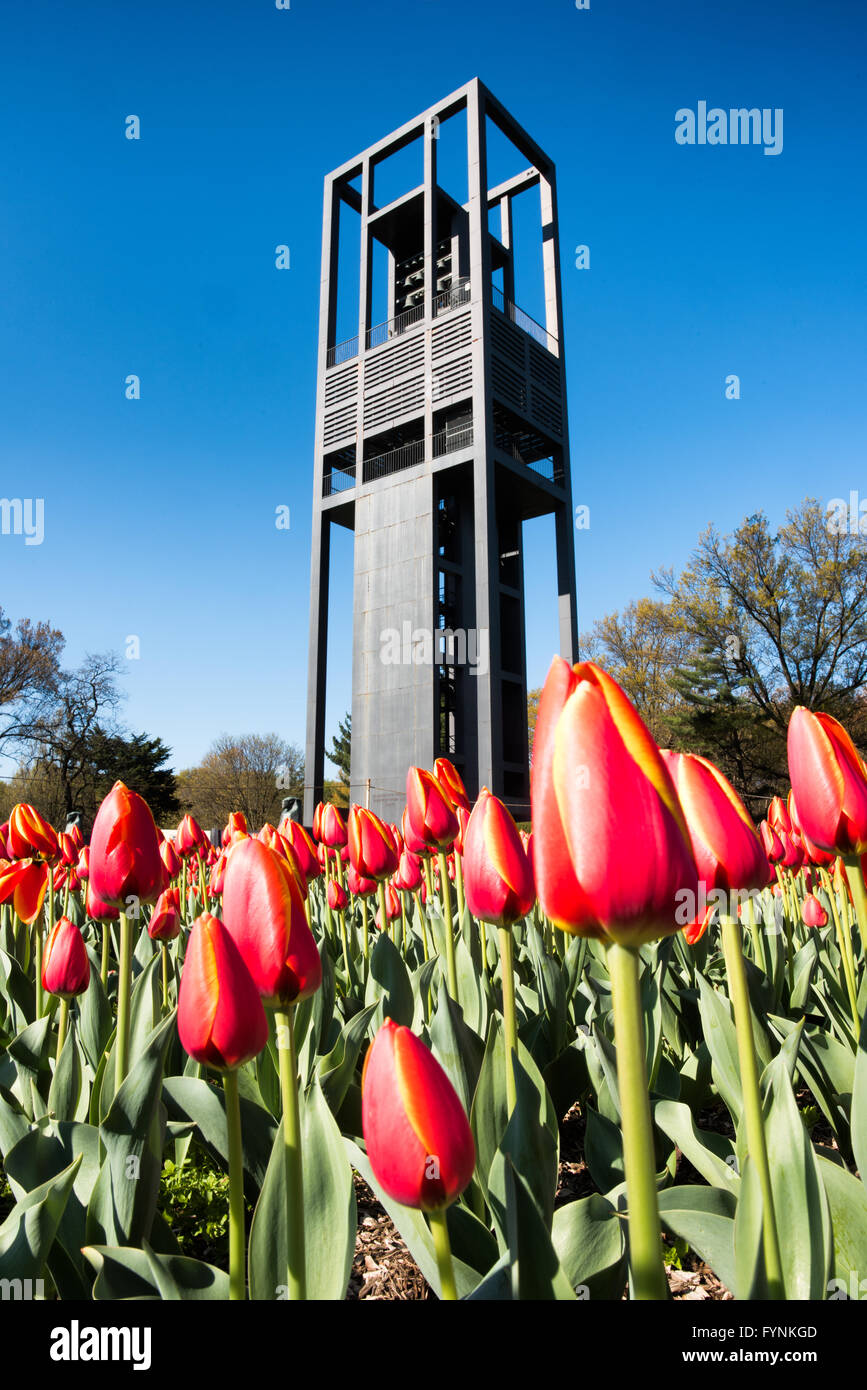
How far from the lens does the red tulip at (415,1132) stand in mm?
641

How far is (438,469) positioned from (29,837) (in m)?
21.2

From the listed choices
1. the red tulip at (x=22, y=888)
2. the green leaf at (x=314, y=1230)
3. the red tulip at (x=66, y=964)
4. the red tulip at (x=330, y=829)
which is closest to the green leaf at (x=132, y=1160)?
the green leaf at (x=314, y=1230)

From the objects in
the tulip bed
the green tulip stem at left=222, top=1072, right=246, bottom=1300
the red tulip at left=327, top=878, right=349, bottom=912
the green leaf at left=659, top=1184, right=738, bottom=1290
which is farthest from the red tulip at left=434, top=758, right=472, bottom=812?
the green tulip stem at left=222, top=1072, right=246, bottom=1300

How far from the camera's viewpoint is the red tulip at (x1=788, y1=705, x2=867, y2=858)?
3.59 ft

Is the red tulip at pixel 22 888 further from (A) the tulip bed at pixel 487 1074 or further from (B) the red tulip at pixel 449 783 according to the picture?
(B) the red tulip at pixel 449 783

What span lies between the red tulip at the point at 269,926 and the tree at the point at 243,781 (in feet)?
121

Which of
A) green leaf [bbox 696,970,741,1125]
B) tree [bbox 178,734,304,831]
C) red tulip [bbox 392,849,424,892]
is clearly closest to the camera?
green leaf [bbox 696,970,741,1125]

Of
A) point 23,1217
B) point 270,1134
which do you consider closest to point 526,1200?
point 23,1217

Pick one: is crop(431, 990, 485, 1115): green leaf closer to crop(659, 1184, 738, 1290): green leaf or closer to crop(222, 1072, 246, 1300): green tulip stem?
crop(659, 1184, 738, 1290): green leaf

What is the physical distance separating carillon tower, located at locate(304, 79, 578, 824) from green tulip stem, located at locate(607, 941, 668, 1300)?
19.5 meters

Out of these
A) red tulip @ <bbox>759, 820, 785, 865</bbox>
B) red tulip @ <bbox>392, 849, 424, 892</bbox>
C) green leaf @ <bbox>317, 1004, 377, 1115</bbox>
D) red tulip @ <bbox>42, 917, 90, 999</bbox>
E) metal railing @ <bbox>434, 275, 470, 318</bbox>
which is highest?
metal railing @ <bbox>434, 275, 470, 318</bbox>

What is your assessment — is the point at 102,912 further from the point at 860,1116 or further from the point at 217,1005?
the point at 860,1116
